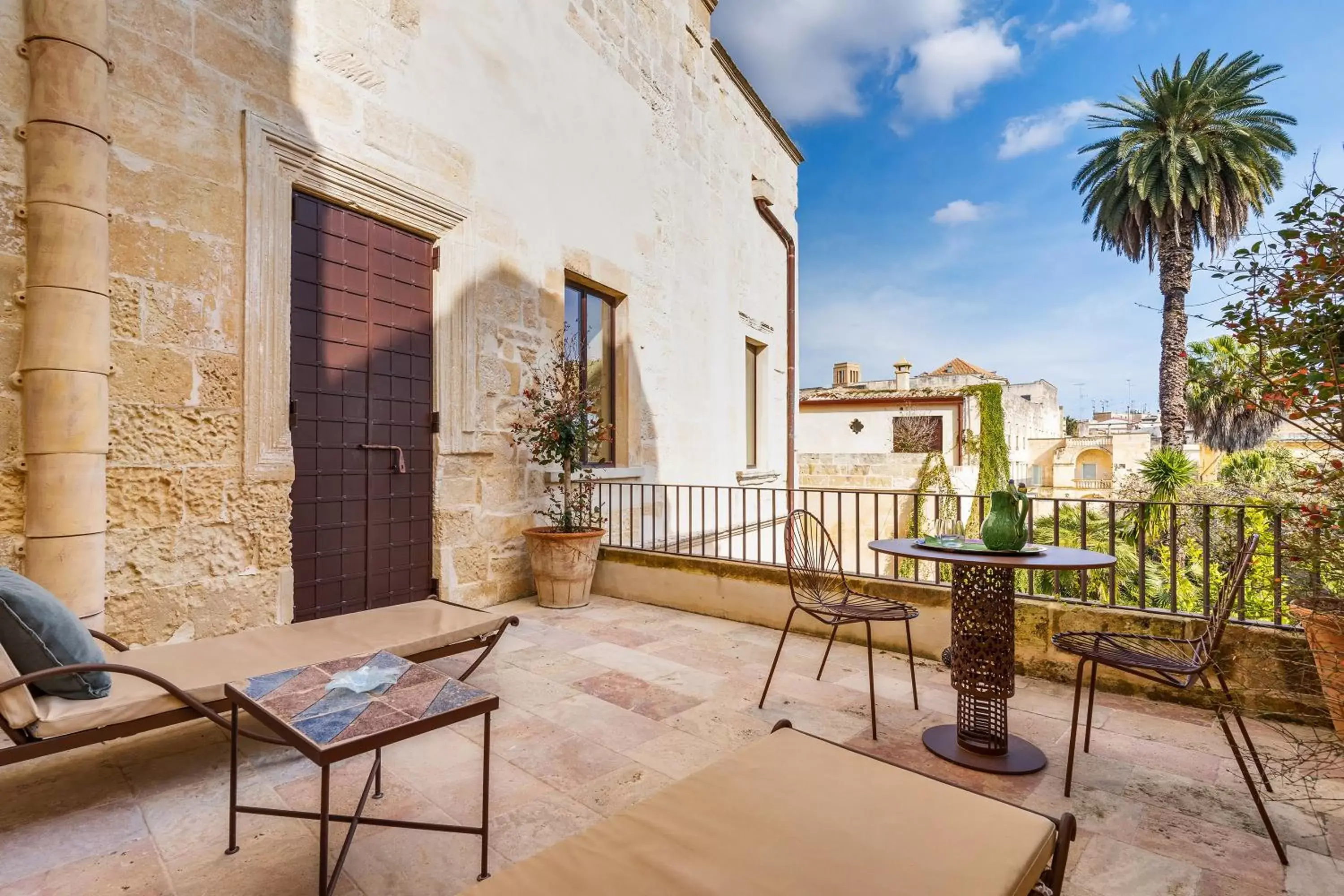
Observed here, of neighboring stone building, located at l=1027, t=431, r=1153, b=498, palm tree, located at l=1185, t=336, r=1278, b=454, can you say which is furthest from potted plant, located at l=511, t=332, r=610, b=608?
neighboring stone building, located at l=1027, t=431, r=1153, b=498

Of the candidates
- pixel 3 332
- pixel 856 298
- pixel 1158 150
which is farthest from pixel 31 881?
pixel 856 298

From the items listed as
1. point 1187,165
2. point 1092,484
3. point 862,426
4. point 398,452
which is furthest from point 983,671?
point 1092,484

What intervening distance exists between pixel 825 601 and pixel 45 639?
8.50 ft

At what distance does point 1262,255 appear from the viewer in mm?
1932

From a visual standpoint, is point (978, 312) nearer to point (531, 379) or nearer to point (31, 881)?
point (531, 379)

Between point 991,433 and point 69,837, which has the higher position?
point 991,433

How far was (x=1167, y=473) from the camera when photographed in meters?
11.1

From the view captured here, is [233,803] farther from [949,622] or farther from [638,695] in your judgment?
[949,622]

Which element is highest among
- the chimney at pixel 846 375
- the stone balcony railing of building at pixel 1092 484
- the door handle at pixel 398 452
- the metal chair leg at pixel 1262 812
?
the chimney at pixel 846 375

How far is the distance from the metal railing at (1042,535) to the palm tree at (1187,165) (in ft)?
15.7

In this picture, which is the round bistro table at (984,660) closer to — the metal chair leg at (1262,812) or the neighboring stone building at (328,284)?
the metal chair leg at (1262,812)

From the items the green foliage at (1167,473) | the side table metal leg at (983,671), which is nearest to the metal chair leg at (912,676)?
the side table metal leg at (983,671)

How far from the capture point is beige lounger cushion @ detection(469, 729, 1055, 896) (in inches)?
34.3

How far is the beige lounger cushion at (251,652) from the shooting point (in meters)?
1.64
